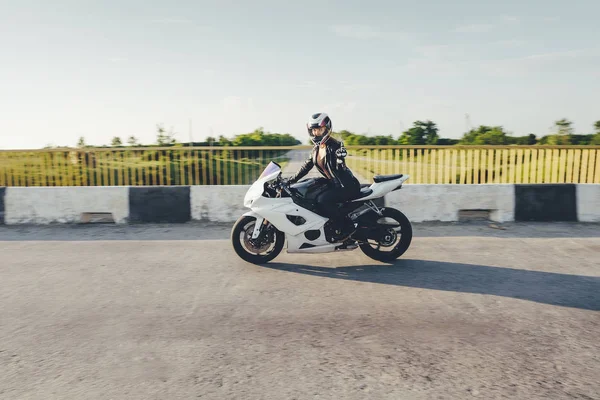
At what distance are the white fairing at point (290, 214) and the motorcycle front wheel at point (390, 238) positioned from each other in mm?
332

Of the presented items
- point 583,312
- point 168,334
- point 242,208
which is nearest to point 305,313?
point 168,334

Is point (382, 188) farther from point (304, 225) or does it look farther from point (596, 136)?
point (596, 136)

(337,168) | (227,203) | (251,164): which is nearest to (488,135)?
(251,164)

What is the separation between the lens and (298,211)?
5781mm

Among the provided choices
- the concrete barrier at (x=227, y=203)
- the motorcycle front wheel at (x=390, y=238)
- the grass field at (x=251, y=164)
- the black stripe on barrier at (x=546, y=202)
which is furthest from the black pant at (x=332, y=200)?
the black stripe on barrier at (x=546, y=202)

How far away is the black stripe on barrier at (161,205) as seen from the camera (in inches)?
344

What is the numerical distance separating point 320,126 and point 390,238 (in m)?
1.61

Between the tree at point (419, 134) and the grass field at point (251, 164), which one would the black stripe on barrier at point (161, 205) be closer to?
the grass field at point (251, 164)

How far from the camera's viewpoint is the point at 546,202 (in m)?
8.45

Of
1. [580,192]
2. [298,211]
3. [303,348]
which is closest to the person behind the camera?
[303,348]

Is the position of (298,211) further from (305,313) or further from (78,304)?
(78,304)

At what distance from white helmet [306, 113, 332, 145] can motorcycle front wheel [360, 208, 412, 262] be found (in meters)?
1.15

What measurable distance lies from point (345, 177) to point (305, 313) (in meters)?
2.17

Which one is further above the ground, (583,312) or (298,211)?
(298,211)
